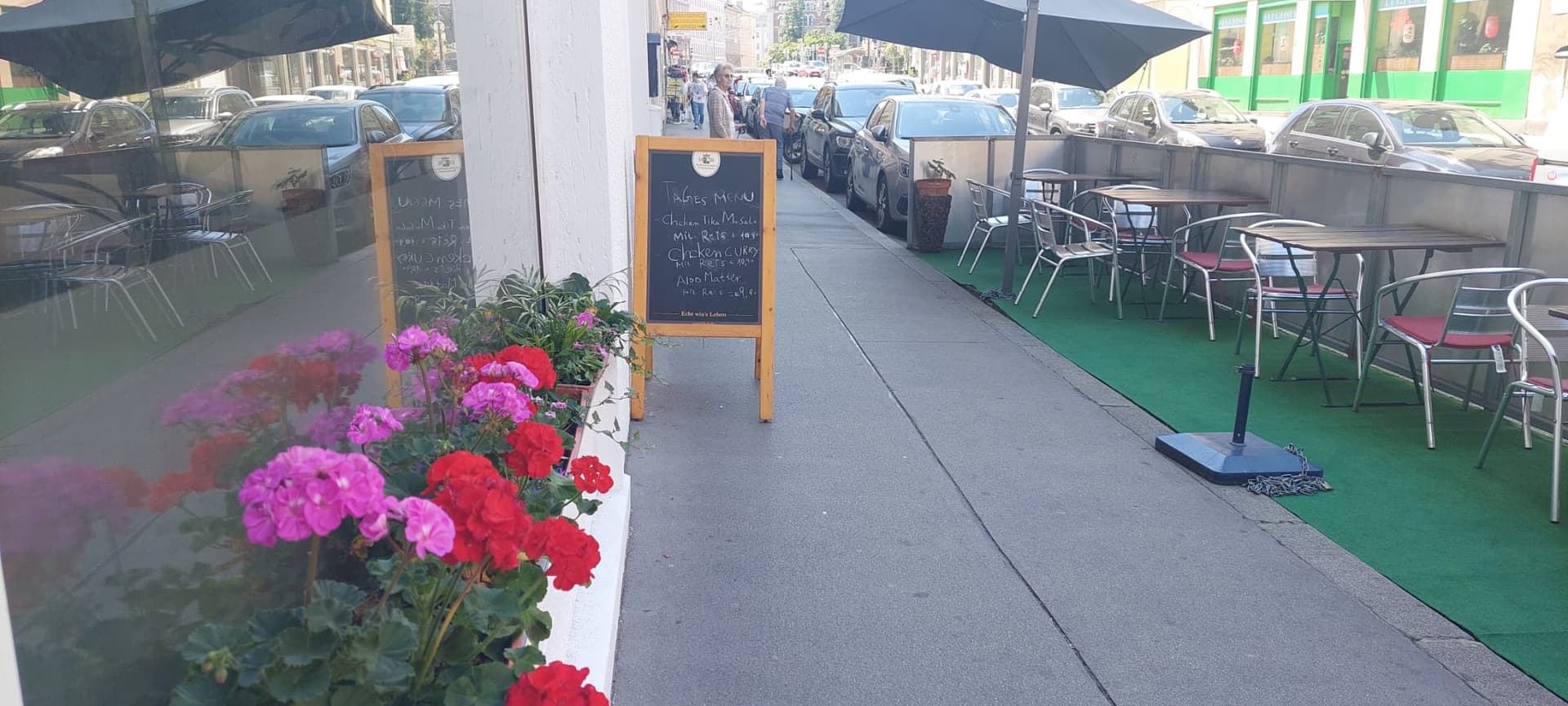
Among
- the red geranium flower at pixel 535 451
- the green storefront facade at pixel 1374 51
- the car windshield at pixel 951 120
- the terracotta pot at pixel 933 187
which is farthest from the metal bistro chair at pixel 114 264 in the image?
the green storefront facade at pixel 1374 51

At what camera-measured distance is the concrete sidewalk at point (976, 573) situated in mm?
3438

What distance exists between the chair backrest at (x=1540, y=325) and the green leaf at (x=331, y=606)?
474cm

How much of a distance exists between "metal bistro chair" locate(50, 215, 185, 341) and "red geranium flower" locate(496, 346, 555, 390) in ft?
3.78

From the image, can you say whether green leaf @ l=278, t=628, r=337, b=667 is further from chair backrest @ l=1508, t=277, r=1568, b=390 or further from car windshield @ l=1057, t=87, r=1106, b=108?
car windshield @ l=1057, t=87, r=1106, b=108

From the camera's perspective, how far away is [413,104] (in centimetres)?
333

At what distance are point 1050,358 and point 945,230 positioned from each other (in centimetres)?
441

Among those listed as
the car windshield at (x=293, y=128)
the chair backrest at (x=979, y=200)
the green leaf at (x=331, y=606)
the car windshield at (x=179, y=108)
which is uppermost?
the car windshield at (x=179, y=108)

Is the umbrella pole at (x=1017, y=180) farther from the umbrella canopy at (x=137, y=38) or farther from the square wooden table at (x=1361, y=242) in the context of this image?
the umbrella canopy at (x=137, y=38)

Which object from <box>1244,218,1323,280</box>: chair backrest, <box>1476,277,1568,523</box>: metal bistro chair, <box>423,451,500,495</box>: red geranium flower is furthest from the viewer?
<box>1244,218,1323,280</box>: chair backrest

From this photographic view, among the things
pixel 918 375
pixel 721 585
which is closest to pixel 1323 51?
pixel 918 375

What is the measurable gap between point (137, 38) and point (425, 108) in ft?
6.11

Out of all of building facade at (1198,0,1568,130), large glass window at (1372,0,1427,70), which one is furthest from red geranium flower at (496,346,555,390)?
large glass window at (1372,0,1427,70)

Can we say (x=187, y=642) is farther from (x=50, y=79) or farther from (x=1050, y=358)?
(x=1050, y=358)

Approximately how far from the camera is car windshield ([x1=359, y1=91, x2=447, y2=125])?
3.02 meters
